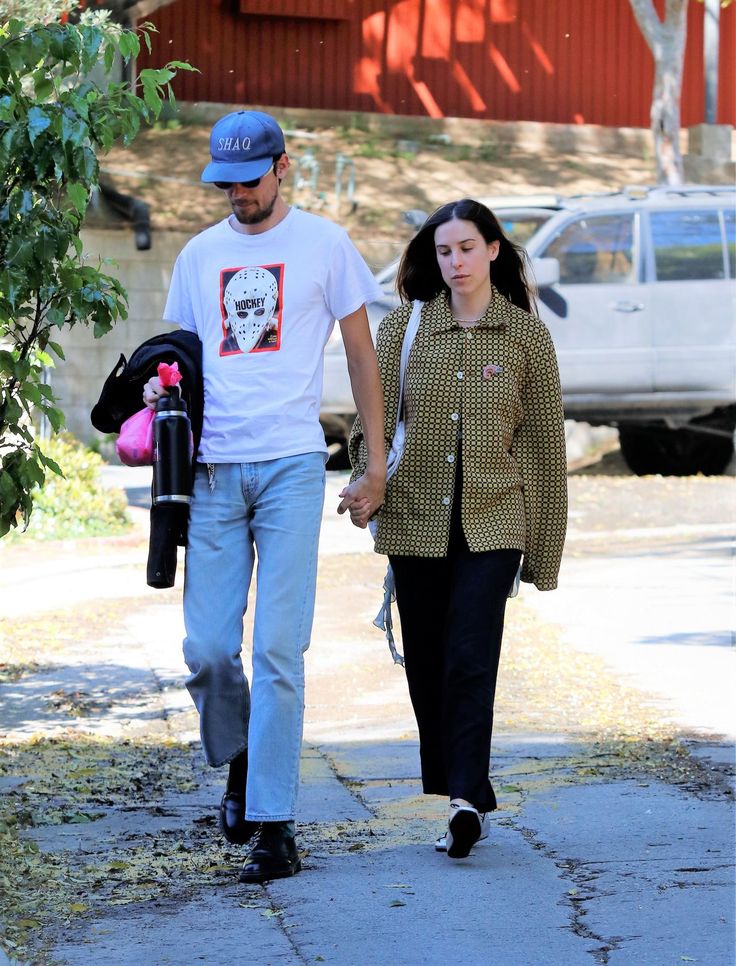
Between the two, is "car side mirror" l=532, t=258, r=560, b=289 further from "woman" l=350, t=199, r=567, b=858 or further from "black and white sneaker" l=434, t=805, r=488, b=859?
"black and white sneaker" l=434, t=805, r=488, b=859

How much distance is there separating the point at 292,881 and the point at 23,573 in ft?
21.2

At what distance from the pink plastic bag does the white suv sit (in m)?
9.71

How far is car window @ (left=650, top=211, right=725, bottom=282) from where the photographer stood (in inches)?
575

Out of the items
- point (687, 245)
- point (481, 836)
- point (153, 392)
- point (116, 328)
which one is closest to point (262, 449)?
point (153, 392)

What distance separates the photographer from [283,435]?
443 cm

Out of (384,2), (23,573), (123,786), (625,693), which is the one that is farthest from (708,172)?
(123,786)

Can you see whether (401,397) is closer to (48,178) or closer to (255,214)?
(255,214)

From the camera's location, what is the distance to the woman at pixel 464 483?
15.2ft

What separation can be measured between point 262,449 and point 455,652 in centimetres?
79

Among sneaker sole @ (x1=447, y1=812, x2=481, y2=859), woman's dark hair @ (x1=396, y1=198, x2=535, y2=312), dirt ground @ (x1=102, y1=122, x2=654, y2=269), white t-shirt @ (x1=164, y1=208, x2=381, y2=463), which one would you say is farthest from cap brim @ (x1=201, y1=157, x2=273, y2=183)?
dirt ground @ (x1=102, y1=122, x2=654, y2=269)

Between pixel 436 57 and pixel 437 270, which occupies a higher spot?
pixel 436 57

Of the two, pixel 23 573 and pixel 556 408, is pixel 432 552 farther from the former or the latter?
pixel 23 573

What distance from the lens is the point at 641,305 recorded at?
47.5 ft

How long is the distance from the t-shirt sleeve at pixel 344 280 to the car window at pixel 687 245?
34.3 feet
